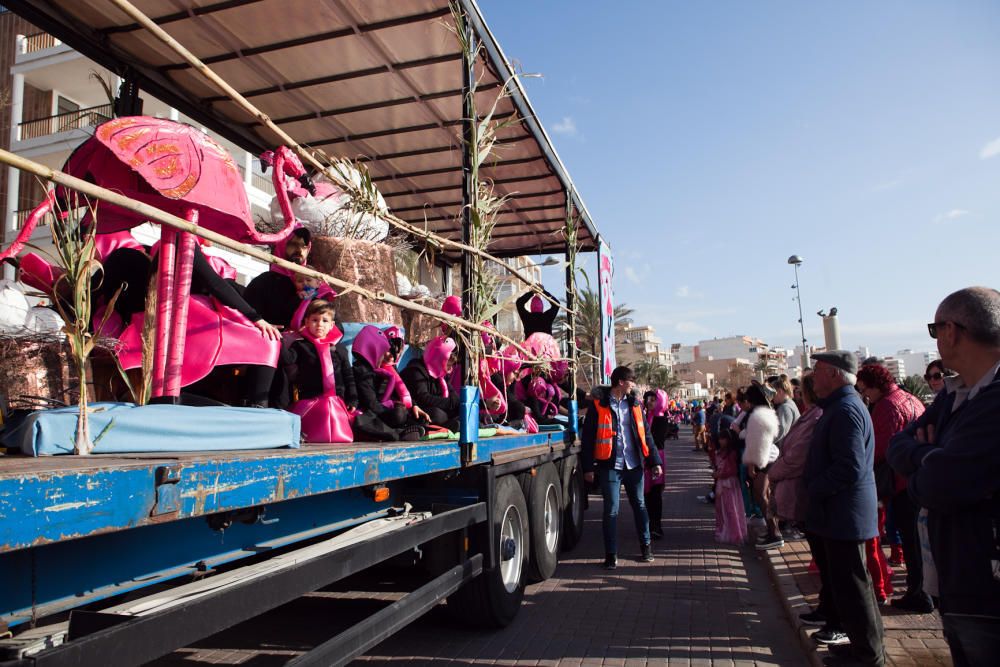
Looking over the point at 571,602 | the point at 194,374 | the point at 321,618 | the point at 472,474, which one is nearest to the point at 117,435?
the point at 194,374

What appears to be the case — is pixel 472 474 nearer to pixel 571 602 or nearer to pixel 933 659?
pixel 571 602

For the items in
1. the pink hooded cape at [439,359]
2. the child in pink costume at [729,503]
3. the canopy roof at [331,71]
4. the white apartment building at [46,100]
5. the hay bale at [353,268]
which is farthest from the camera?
the white apartment building at [46,100]

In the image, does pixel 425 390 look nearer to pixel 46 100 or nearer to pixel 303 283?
pixel 303 283

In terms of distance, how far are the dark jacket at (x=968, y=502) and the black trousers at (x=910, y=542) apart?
2671mm

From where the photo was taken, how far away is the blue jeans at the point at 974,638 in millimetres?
1947

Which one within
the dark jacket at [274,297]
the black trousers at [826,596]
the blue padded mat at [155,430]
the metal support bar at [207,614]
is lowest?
the black trousers at [826,596]

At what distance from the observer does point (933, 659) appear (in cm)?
362

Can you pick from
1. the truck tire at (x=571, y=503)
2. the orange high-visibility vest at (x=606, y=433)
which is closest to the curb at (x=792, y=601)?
the orange high-visibility vest at (x=606, y=433)

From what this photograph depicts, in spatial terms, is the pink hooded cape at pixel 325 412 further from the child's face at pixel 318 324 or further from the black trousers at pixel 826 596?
the black trousers at pixel 826 596

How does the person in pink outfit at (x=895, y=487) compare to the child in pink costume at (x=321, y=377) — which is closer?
the child in pink costume at (x=321, y=377)

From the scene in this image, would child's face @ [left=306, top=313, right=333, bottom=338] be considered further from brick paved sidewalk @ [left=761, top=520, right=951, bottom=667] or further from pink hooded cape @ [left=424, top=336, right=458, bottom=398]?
brick paved sidewalk @ [left=761, top=520, right=951, bottom=667]

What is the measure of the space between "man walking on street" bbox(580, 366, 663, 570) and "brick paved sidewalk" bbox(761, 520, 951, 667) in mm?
1359

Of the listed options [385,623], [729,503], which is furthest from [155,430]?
[729,503]

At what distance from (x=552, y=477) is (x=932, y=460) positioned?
13.0 ft
